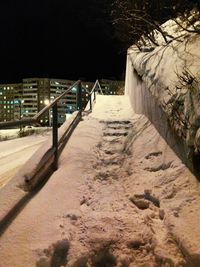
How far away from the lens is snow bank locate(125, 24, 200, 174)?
14.9 ft

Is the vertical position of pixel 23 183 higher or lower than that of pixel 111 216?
higher

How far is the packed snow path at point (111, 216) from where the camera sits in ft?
11.0

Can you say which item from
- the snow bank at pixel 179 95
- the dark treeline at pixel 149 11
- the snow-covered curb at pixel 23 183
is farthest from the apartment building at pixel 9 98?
the snow-covered curb at pixel 23 183

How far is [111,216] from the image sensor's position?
408cm

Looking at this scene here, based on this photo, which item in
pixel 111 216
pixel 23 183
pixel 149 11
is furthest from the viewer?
pixel 149 11

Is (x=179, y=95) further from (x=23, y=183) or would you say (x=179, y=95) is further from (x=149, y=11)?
(x=149, y=11)

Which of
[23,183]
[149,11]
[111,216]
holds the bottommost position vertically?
[111,216]

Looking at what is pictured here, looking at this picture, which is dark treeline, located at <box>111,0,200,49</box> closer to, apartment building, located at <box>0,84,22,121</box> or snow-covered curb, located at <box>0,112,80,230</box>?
snow-covered curb, located at <box>0,112,80,230</box>

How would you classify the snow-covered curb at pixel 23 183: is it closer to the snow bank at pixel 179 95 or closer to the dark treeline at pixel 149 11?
the snow bank at pixel 179 95

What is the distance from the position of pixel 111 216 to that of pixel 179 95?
6.68 feet

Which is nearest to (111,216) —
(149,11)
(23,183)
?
(23,183)

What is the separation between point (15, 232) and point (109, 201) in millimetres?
1286

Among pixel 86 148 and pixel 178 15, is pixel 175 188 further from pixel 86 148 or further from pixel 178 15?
pixel 178 15

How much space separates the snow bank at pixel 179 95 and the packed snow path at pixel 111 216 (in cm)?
30
